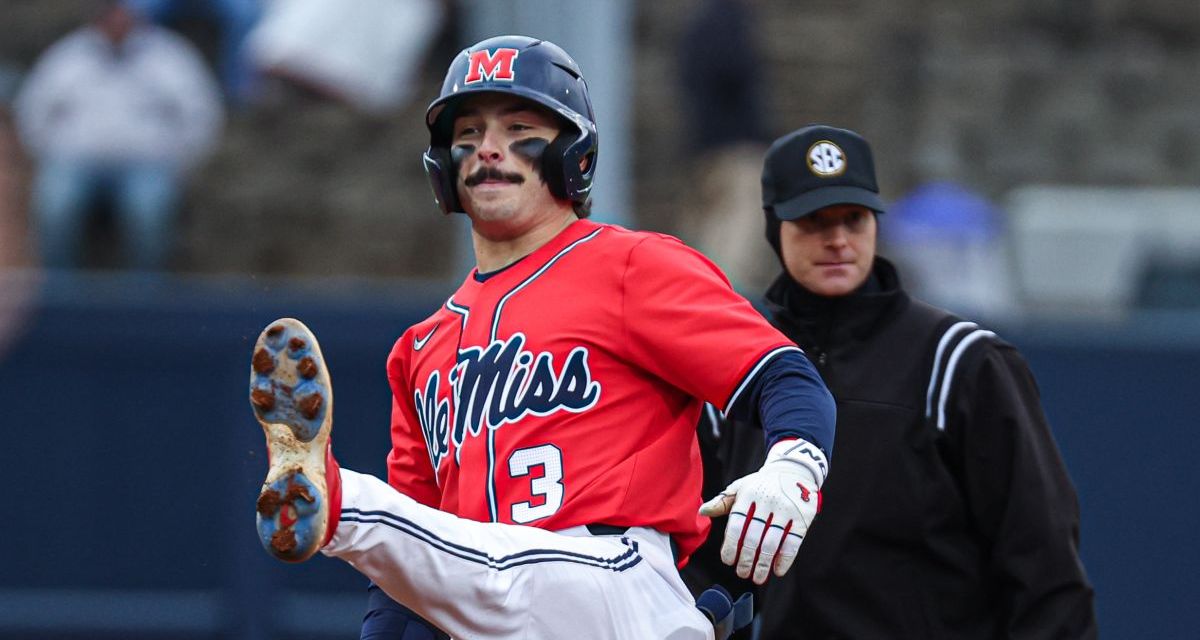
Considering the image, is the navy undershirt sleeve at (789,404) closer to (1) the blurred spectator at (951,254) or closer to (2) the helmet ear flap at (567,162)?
(2) the helmet ear flap at (567,162)

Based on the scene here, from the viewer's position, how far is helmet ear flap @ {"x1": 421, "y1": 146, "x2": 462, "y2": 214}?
3625mm

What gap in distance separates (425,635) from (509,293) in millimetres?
679

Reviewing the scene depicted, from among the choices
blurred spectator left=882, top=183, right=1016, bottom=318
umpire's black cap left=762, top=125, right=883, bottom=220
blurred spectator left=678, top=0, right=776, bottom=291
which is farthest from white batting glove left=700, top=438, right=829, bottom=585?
blurred spectator left=882, top=183, right=1016, bottom=318

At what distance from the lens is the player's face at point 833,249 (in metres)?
4.07

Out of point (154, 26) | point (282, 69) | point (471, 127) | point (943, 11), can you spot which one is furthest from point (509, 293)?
point (943, 11)

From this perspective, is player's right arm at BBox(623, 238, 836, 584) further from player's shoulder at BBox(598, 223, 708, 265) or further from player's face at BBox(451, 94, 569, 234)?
player's face at BBox(451, 94, 569, 234)

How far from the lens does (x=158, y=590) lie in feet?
23.5

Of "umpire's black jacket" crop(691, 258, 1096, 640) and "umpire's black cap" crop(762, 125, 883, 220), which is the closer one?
"umpire's black jacket" crop(691, 258, 1096, 640)

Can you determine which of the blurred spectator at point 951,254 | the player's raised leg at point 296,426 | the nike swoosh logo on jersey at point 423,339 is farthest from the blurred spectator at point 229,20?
the player's raised leg at point 296,426

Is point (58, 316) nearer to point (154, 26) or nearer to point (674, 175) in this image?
point (154, 26)

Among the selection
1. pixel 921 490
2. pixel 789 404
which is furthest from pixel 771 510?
pixel 921 490

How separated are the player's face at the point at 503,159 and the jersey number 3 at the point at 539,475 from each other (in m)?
0.48

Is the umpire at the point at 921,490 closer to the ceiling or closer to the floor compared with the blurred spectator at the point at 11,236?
closer to the floor

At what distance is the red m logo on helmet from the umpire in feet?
2.64
